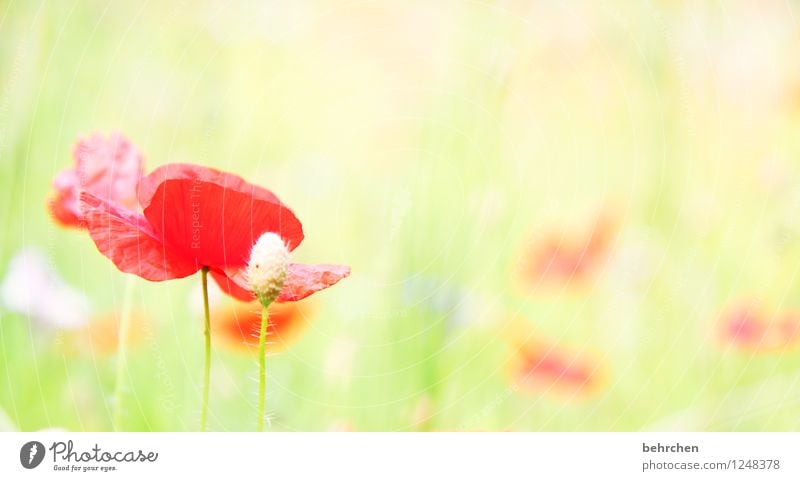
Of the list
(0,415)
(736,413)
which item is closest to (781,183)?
(736,413)

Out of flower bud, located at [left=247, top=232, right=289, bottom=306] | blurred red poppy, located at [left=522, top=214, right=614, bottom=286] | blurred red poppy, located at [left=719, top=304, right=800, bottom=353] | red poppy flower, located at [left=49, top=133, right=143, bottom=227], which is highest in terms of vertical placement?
red poppy flower, located at [left=49, top=133, right=143, bottom=227]

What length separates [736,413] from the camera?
2.58 ft

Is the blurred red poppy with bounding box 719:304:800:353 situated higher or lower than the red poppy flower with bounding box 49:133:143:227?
lower

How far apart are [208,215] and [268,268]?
0.06 metres

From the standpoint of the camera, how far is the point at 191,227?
52cm

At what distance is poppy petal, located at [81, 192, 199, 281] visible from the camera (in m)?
0.51

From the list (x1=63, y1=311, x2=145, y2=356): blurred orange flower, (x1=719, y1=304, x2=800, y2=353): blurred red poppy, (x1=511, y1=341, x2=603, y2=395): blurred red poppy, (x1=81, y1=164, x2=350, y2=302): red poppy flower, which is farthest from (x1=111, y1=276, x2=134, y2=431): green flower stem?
(x1=719, y1=304, x2=800, y2=353): blurred red poppy

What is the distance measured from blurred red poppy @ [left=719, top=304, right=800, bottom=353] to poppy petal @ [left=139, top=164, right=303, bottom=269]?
0.48 metres

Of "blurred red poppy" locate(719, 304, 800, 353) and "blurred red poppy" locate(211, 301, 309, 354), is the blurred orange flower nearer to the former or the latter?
"blurred red poppy" locate(211, 301, 309, 354)

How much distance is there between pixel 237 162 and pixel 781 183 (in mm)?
531

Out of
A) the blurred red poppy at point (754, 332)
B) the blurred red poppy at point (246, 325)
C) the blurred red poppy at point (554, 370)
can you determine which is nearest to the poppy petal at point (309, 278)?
the blurred red poppy at point (246, 325)

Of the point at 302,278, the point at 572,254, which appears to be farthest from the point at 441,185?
the point at 302,278

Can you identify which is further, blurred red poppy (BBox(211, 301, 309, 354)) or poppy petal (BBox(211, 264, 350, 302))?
blurred red poppy (BBox(211, 301, 309, 354))

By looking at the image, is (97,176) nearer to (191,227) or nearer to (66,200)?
(66,200)
